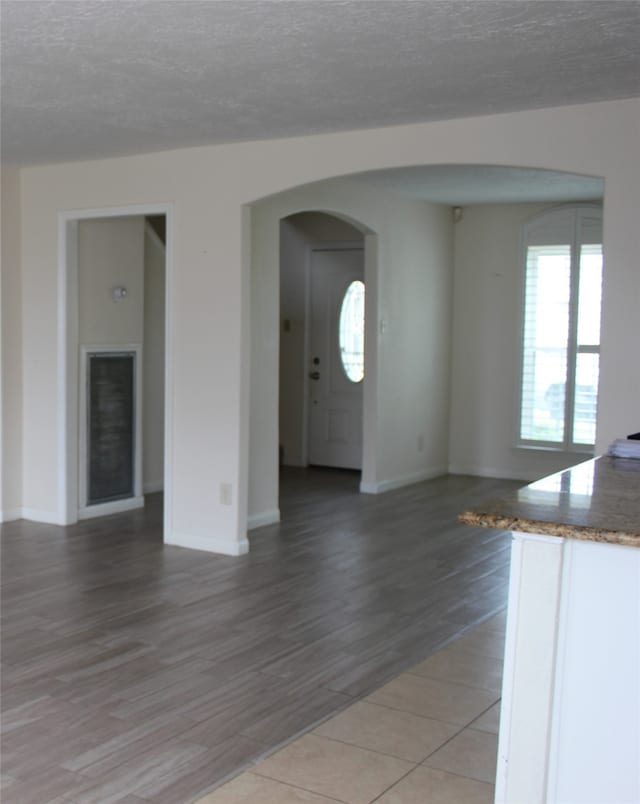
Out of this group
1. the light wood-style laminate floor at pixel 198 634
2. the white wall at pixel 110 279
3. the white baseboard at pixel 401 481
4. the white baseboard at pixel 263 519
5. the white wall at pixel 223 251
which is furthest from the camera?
the white baseboard at pixel 401 481

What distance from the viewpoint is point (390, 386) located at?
7906 mm

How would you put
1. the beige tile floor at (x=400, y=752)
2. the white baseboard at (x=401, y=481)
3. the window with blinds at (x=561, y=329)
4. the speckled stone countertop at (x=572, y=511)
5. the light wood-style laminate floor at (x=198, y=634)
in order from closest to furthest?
the speckled stone countertop at (x=572, y=511) < the beige tile floor at (x=400, y=752) < the light wood-style laminate floor at (x=198, y=634) < the white baseboard at (x=401, y=481) < the window with blinds at (x=561, y=329)

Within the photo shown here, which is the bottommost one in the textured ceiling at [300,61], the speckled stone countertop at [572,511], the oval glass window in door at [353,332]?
the speckled stone countertop at [572,511]

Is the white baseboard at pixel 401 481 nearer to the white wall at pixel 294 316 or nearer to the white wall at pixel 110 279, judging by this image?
the white wall at pixel 294 316

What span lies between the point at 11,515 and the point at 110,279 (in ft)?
6.00

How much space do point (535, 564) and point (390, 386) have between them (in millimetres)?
5653

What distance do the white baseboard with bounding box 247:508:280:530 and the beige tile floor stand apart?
8.52ft

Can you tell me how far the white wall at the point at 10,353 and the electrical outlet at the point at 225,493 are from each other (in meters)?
1.79

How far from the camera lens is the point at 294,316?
9.05 meters

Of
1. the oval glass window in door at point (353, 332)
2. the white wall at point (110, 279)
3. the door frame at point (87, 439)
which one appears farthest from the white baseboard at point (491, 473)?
the white wall at point (110, 279)

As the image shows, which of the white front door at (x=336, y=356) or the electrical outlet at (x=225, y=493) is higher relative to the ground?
the white front door at (x=336, y=356)

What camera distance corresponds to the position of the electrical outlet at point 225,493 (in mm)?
5656

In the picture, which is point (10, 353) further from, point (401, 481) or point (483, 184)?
point (483, 184)

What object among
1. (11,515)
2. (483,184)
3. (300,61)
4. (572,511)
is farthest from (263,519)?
(572,511)
